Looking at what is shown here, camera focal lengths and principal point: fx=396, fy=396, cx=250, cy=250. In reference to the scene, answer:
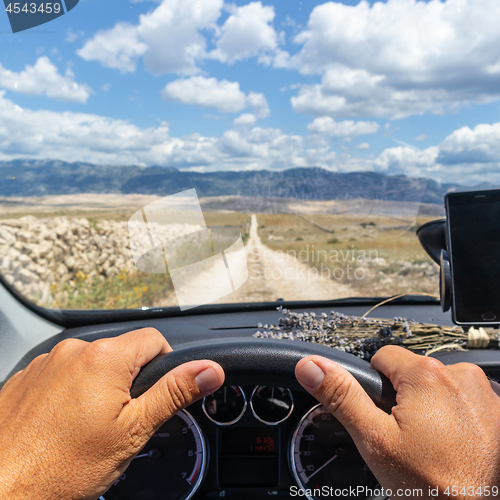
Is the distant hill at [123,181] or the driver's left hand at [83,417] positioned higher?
the distant hill at [123,181]

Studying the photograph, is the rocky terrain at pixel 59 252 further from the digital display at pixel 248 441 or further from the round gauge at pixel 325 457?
the round gauge at pixel 325 457

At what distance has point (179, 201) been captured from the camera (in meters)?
2.82

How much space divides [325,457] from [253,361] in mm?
981

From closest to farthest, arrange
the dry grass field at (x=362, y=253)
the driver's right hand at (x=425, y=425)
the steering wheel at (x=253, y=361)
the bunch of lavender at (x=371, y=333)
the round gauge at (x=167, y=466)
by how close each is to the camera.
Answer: the driver's right hand at (x=425, y=425) < the steering wheel at (x=253, y=361) < the round gauge at (x=167, y=466) < the bunch of lavender at (x=371, y=333) < the dry grass field at (x=362, y=253)

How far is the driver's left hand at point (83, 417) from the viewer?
1096 millimetres

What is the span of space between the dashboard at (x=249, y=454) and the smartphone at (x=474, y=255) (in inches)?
37.4

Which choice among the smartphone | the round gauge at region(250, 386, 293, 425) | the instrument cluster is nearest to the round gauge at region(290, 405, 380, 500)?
the instrument cluster

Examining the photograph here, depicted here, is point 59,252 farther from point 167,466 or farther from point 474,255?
point 474,255

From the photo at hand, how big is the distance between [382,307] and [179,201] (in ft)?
6.16

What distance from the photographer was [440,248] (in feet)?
7.78

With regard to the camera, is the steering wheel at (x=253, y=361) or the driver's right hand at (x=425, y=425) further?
the steering wheel at (x=253, y=361)

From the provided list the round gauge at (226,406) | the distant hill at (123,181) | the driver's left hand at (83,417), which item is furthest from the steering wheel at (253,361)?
the distant hill at (123,181)

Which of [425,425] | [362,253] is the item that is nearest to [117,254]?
[362,253]

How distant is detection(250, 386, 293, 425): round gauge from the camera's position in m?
1.91
